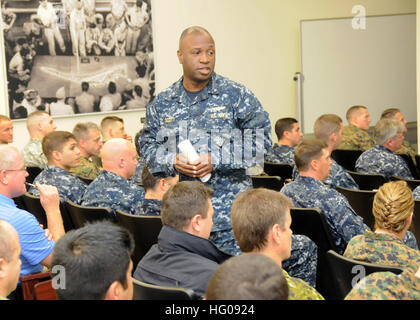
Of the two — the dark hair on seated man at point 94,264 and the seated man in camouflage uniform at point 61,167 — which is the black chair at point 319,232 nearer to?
the dark hair on seated man at point 94,264

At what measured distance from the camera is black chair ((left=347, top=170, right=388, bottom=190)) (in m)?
5.19

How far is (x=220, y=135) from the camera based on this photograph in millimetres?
2959

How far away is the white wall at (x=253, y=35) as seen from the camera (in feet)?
26.5

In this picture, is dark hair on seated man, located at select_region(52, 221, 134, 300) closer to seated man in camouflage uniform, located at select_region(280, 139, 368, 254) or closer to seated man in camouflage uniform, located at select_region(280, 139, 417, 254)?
seated man in camouflage uniform, located at select_region(280, 139, 417, 254)

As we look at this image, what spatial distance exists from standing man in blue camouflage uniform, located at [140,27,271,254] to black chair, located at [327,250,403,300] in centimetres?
57

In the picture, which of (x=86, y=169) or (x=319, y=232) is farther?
(x=86, y=169)

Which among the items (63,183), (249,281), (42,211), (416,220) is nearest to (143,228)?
(42,211)

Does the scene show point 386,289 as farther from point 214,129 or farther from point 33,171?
point 33,171

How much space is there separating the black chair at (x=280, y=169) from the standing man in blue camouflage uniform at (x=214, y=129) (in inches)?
120

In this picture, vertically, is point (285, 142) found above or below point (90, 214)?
above

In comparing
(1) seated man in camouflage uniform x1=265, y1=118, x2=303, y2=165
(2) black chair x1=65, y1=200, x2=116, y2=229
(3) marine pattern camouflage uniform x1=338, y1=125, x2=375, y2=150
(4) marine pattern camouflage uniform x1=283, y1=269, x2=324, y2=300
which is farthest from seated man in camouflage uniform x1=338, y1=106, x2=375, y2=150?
(4) marine pattern camouflage uniform x1=283, y1=269, x2=324, y2=300

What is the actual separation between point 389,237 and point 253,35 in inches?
252
